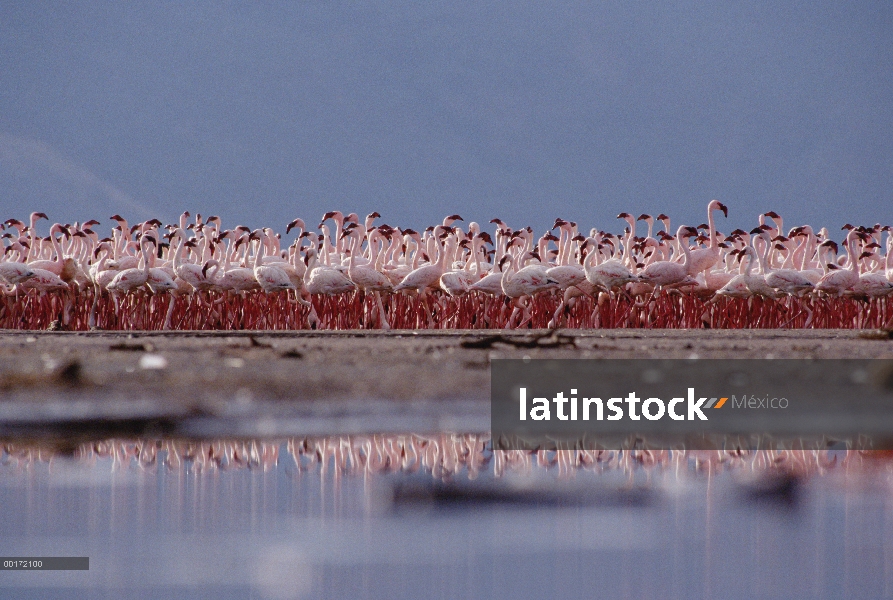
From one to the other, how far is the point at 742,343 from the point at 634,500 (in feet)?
27.8

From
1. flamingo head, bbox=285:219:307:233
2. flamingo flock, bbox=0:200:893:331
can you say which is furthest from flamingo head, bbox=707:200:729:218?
flamingo head, bbox=285:219:307:233

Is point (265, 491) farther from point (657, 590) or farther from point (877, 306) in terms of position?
point (877, 306)

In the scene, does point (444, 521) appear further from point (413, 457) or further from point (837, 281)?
point (837, 281)

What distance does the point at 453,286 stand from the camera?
67.3 ft

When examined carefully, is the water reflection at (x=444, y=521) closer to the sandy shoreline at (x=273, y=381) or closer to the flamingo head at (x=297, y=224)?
the sandy shoreline at (x=273, y=381)

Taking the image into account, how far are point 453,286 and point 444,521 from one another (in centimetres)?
1629

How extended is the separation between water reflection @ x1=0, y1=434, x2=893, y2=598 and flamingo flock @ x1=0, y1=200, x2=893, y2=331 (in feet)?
47.1

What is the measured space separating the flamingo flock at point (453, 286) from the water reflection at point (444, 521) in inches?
565

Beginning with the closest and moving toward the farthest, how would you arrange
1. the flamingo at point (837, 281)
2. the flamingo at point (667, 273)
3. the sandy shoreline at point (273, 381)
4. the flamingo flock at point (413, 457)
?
the flamingo flock at point (413, 457), the sandy shoreline at point (273, 381), the flamingo at point (667, 273), the flamingo at point (837, 281)

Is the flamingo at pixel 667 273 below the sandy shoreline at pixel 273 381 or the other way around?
Answer: the other way around

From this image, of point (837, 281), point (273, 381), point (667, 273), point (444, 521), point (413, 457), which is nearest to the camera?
point (444, 521)

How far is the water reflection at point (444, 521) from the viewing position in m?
3.58

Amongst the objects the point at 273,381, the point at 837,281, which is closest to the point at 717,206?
the point at 837,281

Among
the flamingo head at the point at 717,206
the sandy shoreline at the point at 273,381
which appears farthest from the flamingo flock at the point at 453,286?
the sandy shoreline at the point at 273,381
